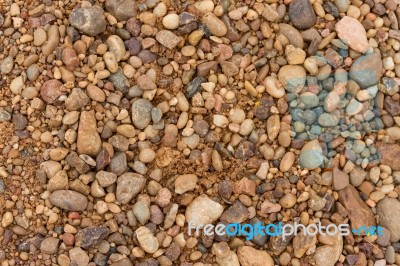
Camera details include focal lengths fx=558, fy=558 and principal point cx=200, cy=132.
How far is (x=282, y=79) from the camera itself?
2.79 metres

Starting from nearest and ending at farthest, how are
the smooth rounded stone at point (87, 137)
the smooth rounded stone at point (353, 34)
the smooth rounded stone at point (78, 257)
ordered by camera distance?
1. the smooth rounded stone at point (78, 257)
2. the smooth rounded stone at point (87, 137)
3. the smooth rounded stone at point (353, 34)

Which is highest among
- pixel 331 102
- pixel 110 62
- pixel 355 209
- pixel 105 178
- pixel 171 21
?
pixel 171 21

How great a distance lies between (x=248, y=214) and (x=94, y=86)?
0.96 m

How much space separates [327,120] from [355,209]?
17.7 inches

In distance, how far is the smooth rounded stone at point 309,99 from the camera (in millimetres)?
2760

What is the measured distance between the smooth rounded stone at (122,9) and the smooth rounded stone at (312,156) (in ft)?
3.62

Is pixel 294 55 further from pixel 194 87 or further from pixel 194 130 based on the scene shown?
pixel 194 130

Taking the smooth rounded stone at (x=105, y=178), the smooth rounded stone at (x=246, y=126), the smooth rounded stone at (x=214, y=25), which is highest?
the smooth rounded stone at (x=214, y=25)

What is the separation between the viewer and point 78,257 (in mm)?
2539

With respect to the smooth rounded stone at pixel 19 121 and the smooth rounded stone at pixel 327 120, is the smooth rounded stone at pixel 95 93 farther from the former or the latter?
the smooth rounded stone at pixel 327 120

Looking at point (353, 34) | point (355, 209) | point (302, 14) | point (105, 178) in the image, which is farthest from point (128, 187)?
point (353, 34)

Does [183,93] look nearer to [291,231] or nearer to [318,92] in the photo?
[318,92]

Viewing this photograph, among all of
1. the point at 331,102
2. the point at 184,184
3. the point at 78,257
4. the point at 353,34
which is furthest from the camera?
the point at 353,34
